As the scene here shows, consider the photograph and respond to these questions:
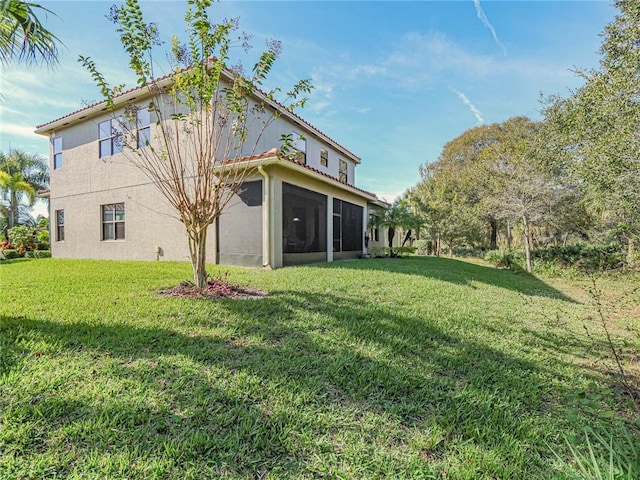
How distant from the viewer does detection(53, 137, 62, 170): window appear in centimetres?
1402

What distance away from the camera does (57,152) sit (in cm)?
1412

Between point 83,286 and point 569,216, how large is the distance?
2198cm

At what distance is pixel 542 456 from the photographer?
2.21 metres

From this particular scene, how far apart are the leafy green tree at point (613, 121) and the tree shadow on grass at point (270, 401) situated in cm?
763

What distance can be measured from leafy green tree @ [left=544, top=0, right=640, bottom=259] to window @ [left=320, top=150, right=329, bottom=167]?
10.5 meters

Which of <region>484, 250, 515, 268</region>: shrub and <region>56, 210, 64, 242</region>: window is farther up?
<region>56, 210, 64, 242</region>: window

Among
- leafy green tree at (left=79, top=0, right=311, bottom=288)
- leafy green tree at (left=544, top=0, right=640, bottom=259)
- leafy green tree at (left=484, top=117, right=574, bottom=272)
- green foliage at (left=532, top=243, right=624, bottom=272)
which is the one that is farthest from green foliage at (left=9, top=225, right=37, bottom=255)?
green foliage at (left=532, top=243, right=624, bottom=272)

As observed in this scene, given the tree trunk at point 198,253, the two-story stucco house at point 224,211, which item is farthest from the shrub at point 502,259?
the tree trunk at point 198,253

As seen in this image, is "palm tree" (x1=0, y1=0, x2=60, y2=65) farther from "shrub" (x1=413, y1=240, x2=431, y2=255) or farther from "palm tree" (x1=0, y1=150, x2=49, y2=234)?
"shrub" (x1=413, y1=240, x2=431, y2=255)

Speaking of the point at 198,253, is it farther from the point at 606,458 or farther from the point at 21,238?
the point at 21,238

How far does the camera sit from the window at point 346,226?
1368cm

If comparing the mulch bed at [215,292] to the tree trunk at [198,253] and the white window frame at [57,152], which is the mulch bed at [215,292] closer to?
the tree trunk at [198,253]

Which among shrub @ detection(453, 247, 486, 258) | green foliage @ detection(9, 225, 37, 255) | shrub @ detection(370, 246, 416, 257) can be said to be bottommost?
shrub @ detection(453, 247, 486, 258)

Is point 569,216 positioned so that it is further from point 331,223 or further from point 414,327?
point 414,327
